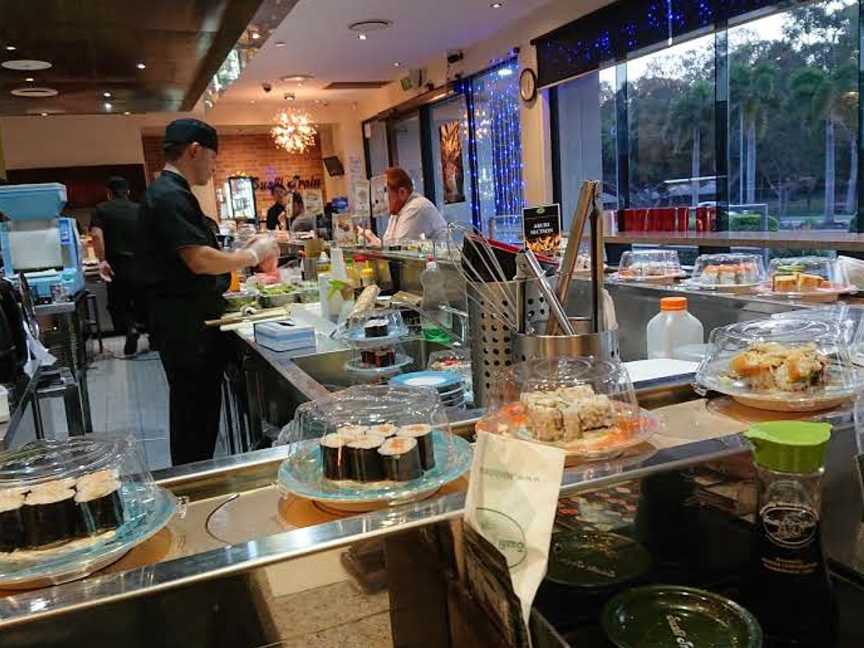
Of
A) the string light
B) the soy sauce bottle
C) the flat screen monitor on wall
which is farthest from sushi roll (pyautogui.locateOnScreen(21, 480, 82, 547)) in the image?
the string light

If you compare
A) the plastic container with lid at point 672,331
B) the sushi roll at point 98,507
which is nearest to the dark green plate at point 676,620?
the sushi roll at point 98,507

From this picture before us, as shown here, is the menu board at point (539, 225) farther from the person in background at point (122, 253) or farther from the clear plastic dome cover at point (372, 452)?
the person in background at point (122, 253)

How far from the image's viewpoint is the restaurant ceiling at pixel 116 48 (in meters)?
2.48

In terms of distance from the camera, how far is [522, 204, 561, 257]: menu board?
5.85 feet

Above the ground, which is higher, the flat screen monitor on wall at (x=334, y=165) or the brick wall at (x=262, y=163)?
the brick wall at (x=262, y=163)

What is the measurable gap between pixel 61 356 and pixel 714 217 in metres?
4.67

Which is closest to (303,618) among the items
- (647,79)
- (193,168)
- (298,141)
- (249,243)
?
(193,168)

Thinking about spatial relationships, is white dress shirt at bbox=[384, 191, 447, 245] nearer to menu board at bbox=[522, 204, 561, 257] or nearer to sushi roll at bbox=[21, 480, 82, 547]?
menu board at bbox=[522, 204, 561, 257]

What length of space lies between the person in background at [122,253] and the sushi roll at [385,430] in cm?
670

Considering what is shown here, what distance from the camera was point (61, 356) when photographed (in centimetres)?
465

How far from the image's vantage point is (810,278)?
6.44ft

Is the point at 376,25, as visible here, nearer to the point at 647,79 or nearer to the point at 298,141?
the point at 647,79

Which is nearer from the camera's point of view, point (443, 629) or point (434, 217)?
point (443, 629)

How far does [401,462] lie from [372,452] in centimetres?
4
